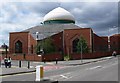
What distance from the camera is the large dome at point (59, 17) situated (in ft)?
282

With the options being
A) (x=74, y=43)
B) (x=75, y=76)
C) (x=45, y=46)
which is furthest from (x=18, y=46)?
(x=75, y=76)

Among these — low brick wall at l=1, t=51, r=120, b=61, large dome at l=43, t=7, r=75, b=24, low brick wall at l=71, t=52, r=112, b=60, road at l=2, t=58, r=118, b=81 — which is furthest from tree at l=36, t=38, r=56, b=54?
road at l=2, t=58, r=118, b=81

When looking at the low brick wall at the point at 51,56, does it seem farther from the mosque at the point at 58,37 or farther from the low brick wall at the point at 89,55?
the mosque at the point at 58,37

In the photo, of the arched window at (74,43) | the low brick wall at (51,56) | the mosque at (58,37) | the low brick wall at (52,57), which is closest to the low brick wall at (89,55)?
the low brick wall at (51,56)

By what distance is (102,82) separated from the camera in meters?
16.1

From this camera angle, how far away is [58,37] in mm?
74562

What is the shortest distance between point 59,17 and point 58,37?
510 inches

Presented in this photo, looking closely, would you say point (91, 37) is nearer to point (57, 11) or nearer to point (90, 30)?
point (90, 30)

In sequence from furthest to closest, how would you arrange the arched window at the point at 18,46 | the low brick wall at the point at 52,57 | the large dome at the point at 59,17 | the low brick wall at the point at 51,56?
the large dome at the point at 59,17
the arched window at the point at 18,46
the low brick wall at the point at 51,56
the low brick wall at the point at 52,57

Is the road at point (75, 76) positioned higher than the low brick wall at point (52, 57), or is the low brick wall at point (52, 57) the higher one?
the low brick wall at point (52, 57)

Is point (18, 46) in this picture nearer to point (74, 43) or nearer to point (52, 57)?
point (74, 43)

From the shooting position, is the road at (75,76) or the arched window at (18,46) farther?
the arched window at (18,46)

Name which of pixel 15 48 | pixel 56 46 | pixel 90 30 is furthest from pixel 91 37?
pixel 15 48

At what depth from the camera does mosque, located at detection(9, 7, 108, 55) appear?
2832 inches
